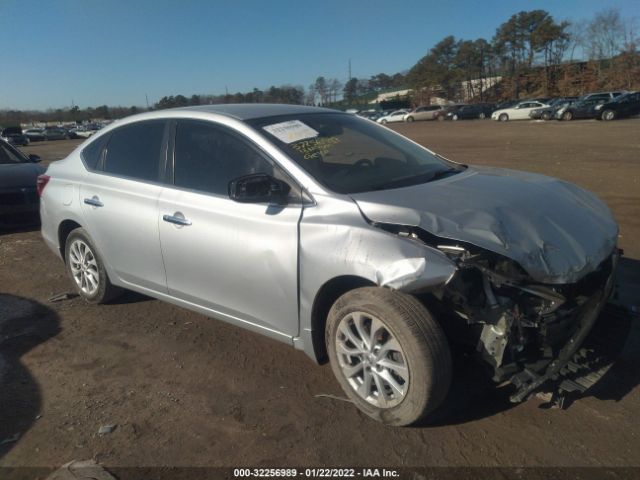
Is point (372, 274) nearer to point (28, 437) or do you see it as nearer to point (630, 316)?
point (630, 316)

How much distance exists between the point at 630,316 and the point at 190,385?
2795mm

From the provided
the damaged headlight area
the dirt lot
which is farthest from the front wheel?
the damaged headlight area

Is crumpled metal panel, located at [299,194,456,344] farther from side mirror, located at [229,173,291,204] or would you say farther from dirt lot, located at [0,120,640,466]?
dirt lot, located at [0,120,640,466]

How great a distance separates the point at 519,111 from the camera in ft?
135

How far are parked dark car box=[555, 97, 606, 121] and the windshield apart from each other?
3308cm

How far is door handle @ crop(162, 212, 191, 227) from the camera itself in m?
3.66

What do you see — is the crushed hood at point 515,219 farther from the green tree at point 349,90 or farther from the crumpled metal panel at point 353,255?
the green tree at point 349,90

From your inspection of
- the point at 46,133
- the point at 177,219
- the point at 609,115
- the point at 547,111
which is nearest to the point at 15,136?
the point at 46,133

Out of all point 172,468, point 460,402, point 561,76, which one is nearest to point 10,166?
point 172,468

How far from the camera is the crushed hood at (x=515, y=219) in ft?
8.98

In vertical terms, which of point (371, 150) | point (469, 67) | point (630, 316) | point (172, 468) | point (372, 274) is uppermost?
point (469, 67)

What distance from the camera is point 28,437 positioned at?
9.89 ft

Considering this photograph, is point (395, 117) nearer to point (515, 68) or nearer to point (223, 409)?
point (515, 68)

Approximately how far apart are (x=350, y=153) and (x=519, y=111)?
41350 mm
